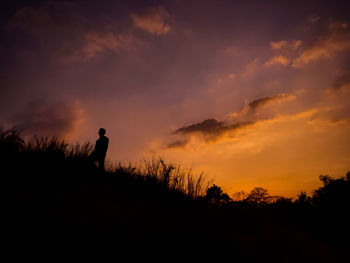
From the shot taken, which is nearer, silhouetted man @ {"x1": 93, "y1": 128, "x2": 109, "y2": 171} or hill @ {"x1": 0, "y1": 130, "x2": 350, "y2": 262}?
hill @ {"x1": 0, "y1": 130, "x2": 350, "y2": 262}

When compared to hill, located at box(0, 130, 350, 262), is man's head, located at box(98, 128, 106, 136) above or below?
above

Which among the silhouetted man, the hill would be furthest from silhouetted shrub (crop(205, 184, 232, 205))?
the silhouetted man

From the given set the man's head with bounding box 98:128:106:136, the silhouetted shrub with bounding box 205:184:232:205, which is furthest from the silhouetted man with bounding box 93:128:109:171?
the silhouetted shrub with bounding box 205:184:232:205

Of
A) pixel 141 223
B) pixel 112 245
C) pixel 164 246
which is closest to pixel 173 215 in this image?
pixel 141 223

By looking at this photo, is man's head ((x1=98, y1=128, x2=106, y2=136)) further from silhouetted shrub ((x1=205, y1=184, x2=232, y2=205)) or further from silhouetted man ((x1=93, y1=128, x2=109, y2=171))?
silhouetted shrub ((x1=205, y1=184, x2=232, y2=205))

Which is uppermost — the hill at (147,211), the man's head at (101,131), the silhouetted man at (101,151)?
the man's head at (101,131)

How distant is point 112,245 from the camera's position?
3.66 meters

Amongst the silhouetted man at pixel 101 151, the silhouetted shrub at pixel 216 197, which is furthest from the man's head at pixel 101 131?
the silhouetted shrub at pixel 216 197

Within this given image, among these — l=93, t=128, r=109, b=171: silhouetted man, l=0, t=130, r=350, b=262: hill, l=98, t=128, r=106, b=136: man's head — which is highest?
l=98, t=128, r=106, b=136: man's head

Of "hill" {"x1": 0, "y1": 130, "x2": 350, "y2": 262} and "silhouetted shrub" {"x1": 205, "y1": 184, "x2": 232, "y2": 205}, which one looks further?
"silhouetted shrub" {"x1": 205, "y1": 184, "x2": 232, "y2": 205}

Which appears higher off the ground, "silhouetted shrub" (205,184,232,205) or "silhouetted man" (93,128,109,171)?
"silhouetted man" (93,128,109,171)

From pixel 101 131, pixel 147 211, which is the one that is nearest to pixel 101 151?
pixel 101 131

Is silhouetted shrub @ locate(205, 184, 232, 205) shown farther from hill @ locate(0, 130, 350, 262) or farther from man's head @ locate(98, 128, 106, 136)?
man's head @ locate(98, 128, 106, 136)

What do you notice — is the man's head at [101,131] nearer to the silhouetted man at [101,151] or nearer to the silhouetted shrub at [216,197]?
the silhouetted man at [101,151]
